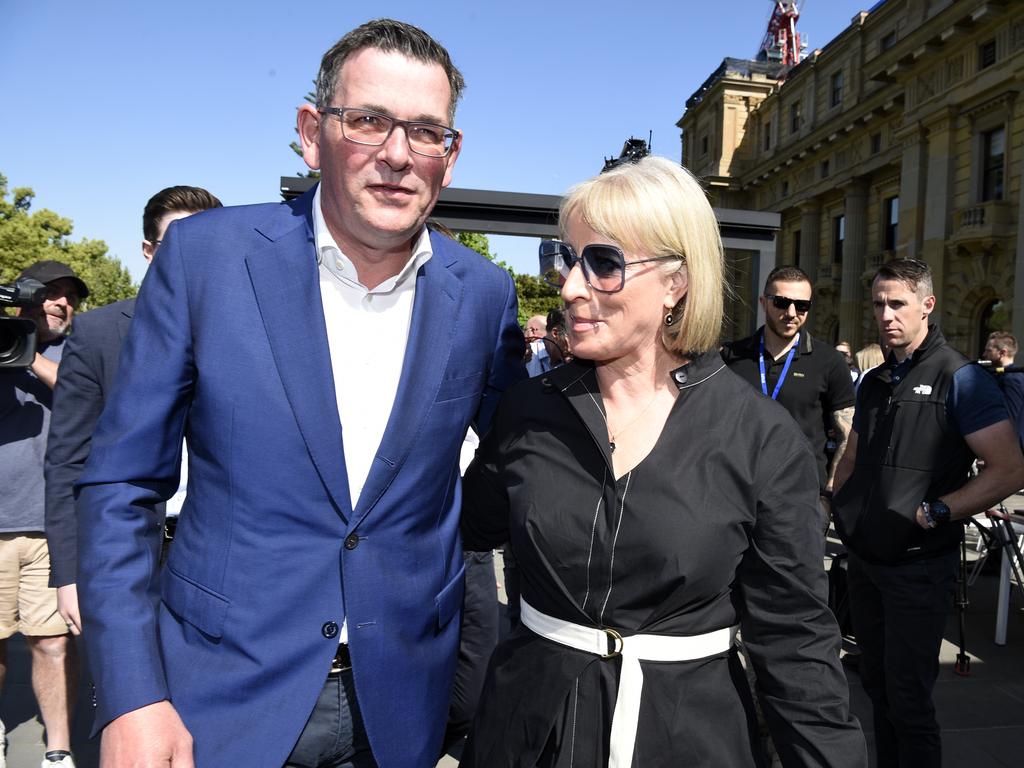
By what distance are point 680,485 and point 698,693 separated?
491 mm

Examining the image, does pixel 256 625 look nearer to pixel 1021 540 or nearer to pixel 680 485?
pixel 680 485

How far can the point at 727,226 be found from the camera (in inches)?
303

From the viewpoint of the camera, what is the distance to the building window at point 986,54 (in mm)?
20625

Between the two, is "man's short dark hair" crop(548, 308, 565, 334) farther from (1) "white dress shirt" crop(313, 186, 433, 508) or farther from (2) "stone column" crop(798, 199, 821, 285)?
(2) "stone column" crop(798, 199, 821, 285)

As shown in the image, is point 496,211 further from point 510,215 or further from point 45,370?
point 45,370

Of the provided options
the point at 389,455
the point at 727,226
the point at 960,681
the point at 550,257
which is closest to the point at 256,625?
the point at 389,455

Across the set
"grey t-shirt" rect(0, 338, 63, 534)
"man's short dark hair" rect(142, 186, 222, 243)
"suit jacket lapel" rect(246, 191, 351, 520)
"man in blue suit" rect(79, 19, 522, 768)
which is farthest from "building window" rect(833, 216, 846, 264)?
"suit jacket lapel" rect(246, 191, 351, 520)

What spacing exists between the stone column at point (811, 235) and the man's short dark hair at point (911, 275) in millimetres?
30713

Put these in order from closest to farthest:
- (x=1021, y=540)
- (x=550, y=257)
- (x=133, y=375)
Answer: (x=133, y=375), (x=550, y=257), (x=1021, y=540)

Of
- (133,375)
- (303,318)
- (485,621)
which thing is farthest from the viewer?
(485,621)

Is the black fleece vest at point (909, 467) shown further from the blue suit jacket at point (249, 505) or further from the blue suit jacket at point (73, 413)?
the blue suit jacket at point (73, 413)

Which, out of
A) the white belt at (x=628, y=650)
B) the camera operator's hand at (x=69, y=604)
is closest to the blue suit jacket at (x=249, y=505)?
the white belt at (x=628, y=650)

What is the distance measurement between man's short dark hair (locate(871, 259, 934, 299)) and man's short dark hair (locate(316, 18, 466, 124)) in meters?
2.92

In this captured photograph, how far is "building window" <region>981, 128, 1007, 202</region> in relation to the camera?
20.8 metres
